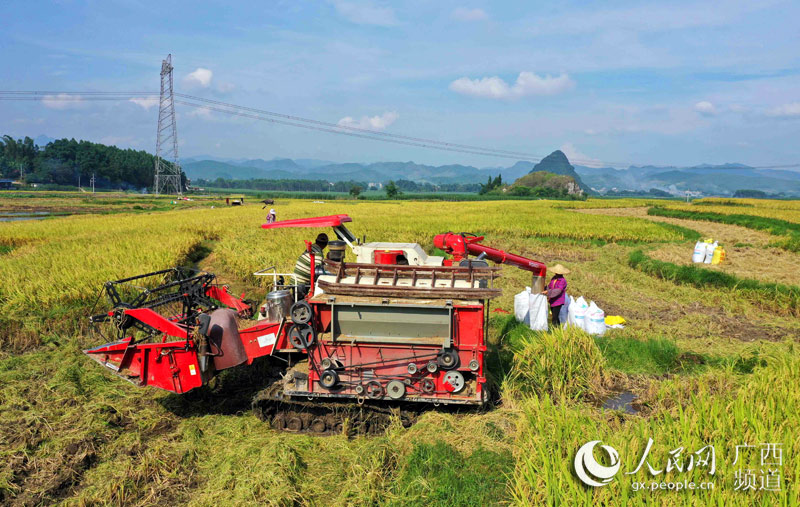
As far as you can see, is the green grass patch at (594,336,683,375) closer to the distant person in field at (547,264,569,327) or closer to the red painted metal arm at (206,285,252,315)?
the distant person in field at (547,264,569,327)

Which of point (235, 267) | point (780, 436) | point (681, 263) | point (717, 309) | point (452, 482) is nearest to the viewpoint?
point (780, 436)

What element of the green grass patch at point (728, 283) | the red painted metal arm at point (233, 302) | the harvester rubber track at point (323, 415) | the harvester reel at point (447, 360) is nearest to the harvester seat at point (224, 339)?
the harvester rubber track at point (323, 415)

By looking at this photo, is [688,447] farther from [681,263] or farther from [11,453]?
[681,263]

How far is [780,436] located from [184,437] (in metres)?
6.62

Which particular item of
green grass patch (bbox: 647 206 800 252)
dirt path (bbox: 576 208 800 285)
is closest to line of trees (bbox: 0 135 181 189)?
green grass patch (bbox: 647 206 800 252)

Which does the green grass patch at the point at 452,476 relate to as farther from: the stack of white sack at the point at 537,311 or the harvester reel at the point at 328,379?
the stack of white sack at the point at 537,311

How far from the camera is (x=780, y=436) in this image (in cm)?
426

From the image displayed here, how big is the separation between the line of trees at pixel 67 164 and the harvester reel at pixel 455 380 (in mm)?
112838

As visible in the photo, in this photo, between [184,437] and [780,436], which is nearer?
[780,436]

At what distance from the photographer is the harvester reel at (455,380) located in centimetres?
608

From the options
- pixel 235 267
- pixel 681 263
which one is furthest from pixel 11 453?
pixel 681 263

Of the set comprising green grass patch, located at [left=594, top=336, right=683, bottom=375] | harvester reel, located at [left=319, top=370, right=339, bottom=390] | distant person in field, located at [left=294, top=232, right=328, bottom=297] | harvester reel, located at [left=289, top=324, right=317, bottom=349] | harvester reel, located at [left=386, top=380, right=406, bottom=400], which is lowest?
green grass patch, located at [left=594, top=336, right=683, bottom=375]

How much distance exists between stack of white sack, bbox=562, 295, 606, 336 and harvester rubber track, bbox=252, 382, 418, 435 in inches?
180

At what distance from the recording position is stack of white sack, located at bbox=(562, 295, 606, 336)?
30.0 feet
